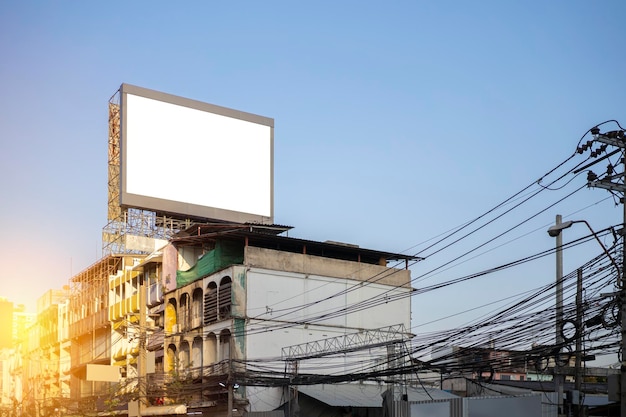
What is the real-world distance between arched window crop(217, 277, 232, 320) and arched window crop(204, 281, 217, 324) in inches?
35.6

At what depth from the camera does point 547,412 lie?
25.7m

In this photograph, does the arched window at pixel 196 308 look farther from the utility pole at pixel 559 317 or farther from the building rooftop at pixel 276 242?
the utility pole at pixel 559 317

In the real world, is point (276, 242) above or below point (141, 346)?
above

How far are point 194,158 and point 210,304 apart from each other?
25.4 metres

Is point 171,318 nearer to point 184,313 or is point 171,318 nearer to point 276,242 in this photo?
point 184,313

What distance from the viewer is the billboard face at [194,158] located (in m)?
70.8

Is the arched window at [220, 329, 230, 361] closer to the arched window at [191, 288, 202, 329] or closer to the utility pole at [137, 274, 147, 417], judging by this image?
the arched window at [191, 288, 202, 329]

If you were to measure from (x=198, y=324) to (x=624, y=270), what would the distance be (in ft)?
120

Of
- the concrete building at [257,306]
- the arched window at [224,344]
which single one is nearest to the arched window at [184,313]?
the concrete building at [257,306]

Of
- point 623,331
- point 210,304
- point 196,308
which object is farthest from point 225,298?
point 623,331

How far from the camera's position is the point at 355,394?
4784 cm

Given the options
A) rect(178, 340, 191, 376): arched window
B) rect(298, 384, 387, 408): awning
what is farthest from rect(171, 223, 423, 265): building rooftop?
rect(298, 384, 387, 408): awning

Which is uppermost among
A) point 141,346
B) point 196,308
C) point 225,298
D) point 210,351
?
point 225,298

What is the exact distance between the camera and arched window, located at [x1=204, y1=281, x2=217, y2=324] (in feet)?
168
